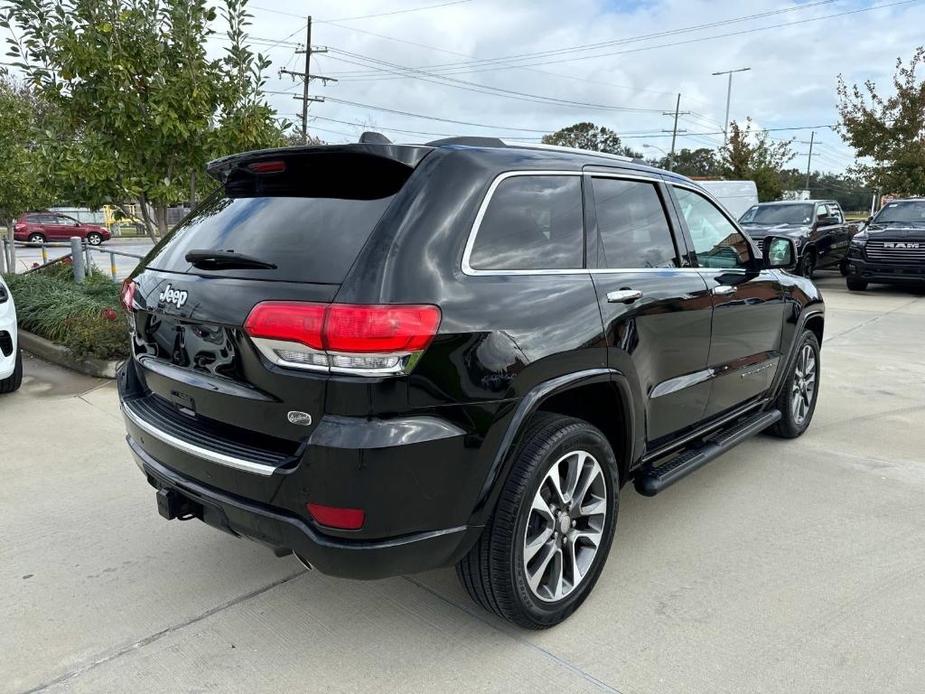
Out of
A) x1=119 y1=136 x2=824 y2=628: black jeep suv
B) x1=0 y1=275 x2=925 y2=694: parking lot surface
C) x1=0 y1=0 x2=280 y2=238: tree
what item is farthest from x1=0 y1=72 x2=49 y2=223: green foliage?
x1=119 y1=136 x2=824 y2=628: black jeep suv

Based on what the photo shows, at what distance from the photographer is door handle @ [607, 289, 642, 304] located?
9.25 ft

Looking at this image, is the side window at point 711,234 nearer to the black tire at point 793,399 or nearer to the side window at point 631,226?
the side window at point 631,226

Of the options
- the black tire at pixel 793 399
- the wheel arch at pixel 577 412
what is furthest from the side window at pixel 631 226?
the black tire at pixel 793 399

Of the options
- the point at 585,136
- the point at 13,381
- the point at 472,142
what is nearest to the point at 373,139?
the point at 472,142

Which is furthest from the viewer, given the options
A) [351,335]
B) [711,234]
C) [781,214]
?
[781,214]

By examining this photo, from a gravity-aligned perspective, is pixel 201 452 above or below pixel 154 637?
above

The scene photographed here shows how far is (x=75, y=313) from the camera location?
725 cm

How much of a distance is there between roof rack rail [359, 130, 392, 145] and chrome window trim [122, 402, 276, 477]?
1.13m

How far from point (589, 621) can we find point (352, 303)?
1.62m

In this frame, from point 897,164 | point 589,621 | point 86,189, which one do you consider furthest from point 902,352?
point 897,164

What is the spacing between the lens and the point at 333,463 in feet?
6.83

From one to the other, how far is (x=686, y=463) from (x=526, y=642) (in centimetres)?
122

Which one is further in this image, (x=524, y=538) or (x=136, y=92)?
(x=136, y=92)

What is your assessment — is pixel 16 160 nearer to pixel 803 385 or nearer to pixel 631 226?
pixel 631 226
